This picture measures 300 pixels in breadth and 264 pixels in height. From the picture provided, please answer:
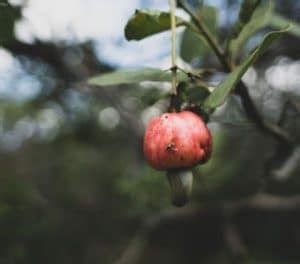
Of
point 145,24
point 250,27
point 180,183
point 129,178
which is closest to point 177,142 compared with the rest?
point 180,183

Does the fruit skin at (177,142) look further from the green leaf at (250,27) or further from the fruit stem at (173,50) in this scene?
the green leaf at (250,27)

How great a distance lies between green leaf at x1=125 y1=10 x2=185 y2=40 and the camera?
690 mm

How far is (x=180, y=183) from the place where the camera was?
609mm

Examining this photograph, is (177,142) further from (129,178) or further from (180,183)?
(129,178)

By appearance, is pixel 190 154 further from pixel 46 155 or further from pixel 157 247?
pixel 46 155

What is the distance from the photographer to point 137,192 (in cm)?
191

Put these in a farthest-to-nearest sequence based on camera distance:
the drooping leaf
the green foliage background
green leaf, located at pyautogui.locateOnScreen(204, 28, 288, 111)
Result: the green foliage background, the drooping leaf, green leaf, located at pyautogui.locateOnScreen(204, 28, 288, 111)

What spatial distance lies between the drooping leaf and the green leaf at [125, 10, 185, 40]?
0.39 feet

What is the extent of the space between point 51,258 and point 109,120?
1293 millimetres

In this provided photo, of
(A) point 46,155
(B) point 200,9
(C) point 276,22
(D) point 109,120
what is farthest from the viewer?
(A) point 46,155

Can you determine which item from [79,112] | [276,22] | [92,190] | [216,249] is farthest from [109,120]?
[276,22]

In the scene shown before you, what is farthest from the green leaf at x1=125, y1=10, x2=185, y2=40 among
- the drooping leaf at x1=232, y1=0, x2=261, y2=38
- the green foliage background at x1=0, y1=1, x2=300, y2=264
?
the drooping leaf at x1=232, y1=0, x2=261, y2=38

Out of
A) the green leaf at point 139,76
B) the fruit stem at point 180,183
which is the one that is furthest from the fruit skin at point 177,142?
the green leaf at point 139,76

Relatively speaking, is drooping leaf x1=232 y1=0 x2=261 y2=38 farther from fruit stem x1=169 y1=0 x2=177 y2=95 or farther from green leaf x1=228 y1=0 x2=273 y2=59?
fruit stem x1=169 y1=0 x2=177 y2=95
